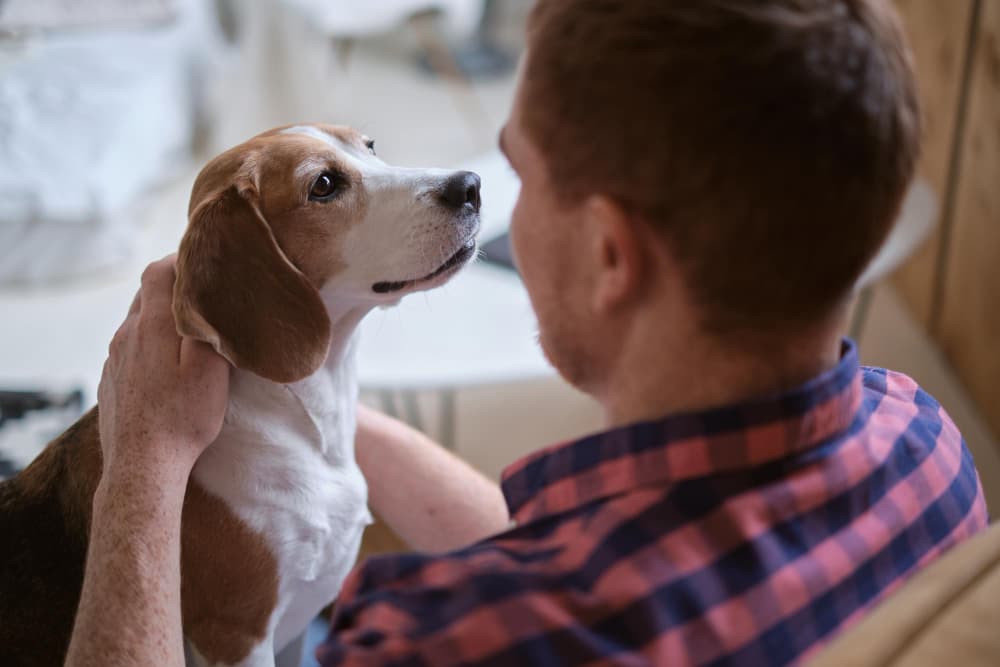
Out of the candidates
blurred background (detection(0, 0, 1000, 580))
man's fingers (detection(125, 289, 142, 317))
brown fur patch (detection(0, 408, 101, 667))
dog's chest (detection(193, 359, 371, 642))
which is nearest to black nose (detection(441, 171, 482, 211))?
dog's chest (detection(193, 359, 371, 642))

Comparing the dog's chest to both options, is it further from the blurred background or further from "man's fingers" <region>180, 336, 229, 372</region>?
the blurred background

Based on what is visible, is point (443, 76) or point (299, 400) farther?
point (443, 76)

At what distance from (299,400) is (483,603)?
543 mm

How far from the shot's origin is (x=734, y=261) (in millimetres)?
686

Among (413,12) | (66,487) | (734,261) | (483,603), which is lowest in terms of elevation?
(413,12)

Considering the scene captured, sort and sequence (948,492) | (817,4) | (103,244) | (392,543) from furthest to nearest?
(103,244) < (392,543) < (948,492) < (817,4)

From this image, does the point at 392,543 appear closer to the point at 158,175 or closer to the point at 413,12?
the point at 158,175

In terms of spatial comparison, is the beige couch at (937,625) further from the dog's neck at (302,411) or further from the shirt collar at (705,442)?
the dog's neck at (302,411)

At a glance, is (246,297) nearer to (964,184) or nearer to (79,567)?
(79,567)

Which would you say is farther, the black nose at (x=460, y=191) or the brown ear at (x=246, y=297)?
the black nose at (x=460, y=191)

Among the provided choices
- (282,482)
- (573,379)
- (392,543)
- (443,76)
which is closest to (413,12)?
(443,76)

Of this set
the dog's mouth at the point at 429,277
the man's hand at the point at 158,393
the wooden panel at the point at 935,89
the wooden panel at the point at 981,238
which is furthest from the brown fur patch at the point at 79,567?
the wooden panel at the point at 935,89

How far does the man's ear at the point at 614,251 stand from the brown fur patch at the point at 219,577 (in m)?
0.57

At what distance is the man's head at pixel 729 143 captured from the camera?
65cm
